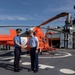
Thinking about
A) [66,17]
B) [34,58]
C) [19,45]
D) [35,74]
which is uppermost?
[66,17]

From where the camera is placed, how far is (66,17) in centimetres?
1382

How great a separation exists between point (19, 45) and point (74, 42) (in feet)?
136

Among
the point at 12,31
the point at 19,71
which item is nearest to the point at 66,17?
the point at 12,31

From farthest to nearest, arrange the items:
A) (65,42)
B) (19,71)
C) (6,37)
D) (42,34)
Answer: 1. (65,42)
2. (42,34)
3. (6,37)
4. (19,71)

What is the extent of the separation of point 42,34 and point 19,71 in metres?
10.3

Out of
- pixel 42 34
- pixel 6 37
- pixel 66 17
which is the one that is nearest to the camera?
pixel 66 17

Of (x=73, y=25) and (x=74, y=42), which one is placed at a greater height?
(x=73, y=25)

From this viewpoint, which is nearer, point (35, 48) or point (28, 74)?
point (28, 74)

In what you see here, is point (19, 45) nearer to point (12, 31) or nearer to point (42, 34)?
point (12, 31)

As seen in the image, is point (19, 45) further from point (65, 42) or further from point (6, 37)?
point (65, 42)

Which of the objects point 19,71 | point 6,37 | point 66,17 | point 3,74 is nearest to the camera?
point 3,74

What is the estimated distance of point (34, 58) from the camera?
8.94m

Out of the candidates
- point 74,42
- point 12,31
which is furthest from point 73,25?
point 12,31

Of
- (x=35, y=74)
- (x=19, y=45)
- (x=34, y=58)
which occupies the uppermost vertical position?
(x=19, y=45)
